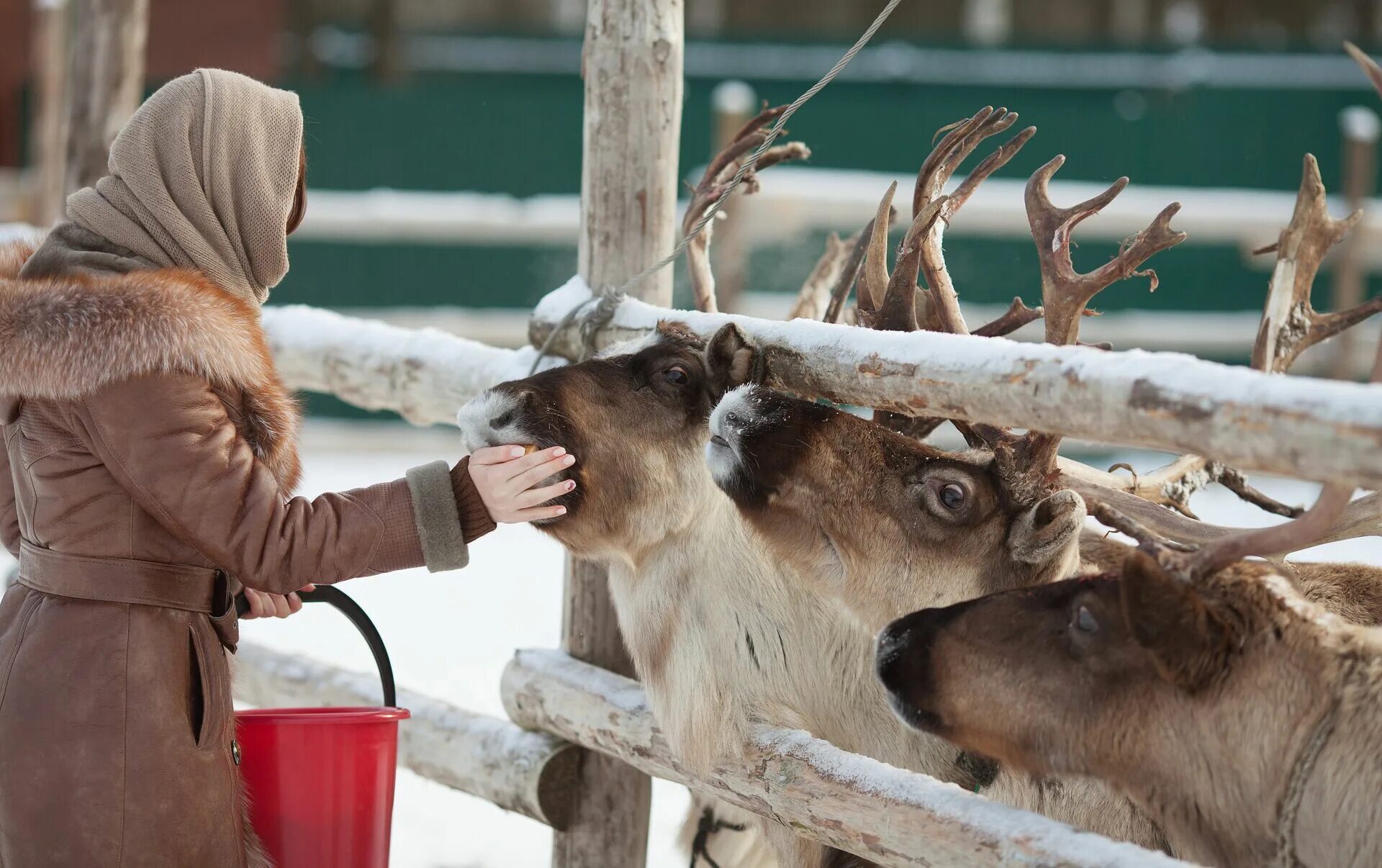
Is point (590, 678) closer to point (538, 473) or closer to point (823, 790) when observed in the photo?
point (823, 790)

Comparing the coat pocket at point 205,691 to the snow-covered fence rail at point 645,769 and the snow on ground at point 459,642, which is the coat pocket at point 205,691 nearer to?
the snow-covered fence rail at point 645,769

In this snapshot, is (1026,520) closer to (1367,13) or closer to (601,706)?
(601,706)

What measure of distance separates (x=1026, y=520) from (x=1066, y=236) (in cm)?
57

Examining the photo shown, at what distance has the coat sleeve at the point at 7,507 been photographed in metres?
2.54

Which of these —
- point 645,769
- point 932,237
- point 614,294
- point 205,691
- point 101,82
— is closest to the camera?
point 205,691

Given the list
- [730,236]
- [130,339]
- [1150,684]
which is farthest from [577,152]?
[1150,684]

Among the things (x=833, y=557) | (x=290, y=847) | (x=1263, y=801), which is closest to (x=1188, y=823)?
(x=1263, y=801)

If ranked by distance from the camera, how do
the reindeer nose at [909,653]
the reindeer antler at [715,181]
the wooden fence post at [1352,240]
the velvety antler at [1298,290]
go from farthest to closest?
the wooden fence post at [1352,240] → the reindeer antler at [715,181] → the velvety antler at [1298,290] → the reindeer nose at [909,653]

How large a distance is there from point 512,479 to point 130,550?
2.03 ft

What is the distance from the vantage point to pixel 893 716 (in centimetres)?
285

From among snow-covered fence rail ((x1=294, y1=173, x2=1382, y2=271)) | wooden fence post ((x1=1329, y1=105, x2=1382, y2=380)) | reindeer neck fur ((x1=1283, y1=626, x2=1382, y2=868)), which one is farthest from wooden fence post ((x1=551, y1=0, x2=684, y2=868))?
wooden fence post ((x1=1329, y1=105, x2=1382, y2=380))

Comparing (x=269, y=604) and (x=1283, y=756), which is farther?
(x=269, y=604)

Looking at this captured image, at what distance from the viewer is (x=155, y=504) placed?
7.11ft

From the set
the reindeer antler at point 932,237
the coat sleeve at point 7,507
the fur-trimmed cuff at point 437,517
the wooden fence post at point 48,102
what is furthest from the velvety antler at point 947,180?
the wooden fence post at point 48,102
